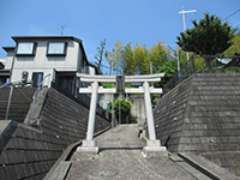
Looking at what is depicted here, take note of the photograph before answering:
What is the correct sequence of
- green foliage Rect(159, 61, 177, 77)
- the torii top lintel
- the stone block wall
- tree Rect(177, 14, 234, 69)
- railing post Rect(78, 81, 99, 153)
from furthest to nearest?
green foliage Rect(159, 61, 177, 77), tree Rect(177, 14, 234, 69), the torii top lintel, the stone block wall, railing post Rect(78, 81, 99, 153)

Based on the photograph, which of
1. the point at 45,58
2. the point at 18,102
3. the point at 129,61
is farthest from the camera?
the point at 129,61

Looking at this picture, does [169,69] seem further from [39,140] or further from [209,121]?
[39,140]

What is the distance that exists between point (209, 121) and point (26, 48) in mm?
17050

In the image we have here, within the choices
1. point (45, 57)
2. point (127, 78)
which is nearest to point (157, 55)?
point (45, 57)

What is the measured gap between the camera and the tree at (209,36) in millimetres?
12414

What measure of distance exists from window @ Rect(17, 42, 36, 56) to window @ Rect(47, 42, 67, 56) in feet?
5.05

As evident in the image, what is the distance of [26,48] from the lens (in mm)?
16875

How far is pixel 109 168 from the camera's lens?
518 centimetres

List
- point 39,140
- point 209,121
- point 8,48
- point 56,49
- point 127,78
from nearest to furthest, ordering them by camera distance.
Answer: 1. point 39,140
2. point 209,121
3. point 127,78
4. point 56,49
5. point 8,48

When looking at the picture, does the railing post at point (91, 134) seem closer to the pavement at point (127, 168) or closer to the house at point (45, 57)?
the pavement at point (127, 168)

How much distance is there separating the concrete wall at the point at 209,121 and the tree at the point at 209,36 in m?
5.27

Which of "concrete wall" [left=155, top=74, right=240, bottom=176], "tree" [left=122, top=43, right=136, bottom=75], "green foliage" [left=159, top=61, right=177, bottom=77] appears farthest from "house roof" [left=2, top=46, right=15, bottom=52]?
"concrete wall" [left=155, top=74, right=240, bottom=176]

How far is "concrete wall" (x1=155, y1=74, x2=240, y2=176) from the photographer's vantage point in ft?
18.5

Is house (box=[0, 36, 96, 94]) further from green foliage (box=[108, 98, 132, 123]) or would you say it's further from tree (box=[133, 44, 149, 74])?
tree (box=[133, 44, 149, 74])
